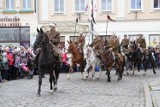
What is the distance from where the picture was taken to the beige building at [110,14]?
133 ft

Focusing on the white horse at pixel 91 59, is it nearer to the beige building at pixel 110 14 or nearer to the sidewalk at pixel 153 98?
the sidewalk at pixel 153 98

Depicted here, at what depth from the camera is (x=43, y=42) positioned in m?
15.4

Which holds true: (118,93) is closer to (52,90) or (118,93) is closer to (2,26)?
(52,90)

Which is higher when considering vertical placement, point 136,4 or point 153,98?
point 136,4

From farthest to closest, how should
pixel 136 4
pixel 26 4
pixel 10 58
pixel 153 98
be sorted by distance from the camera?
1. pixel 26 4
2. pixel 136 4
3. pixel 10 58
4. pixel 153 98

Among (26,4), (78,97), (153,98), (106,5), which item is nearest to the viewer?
(153,98)

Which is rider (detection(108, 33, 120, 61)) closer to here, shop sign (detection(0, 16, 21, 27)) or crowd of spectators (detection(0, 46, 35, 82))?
crowd of spectators (detection(0, 46, 35, 82))

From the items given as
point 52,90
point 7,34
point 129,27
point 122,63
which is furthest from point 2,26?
point 52,90

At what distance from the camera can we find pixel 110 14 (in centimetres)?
4100

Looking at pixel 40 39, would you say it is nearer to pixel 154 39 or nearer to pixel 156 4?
pixel 154 39

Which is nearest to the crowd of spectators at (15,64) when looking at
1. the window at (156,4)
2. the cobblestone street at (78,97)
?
the cobblestone street at (78,97)

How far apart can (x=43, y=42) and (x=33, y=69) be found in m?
10.4

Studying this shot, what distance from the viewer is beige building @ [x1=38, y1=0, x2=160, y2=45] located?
133ft

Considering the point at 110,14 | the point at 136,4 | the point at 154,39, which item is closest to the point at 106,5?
the point at 110,14
